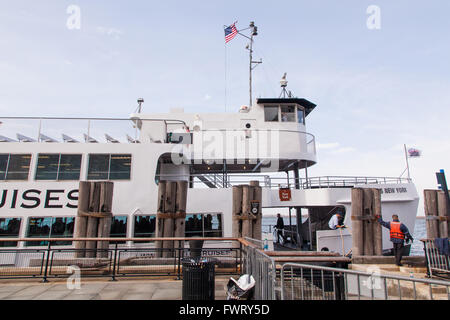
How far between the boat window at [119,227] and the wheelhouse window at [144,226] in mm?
429

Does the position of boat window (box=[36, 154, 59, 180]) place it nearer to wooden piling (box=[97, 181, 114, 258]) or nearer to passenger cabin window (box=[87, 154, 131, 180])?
passenger cabin window (box=[87, 154, 131, 180])

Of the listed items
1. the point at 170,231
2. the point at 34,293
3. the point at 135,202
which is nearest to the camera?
the point at 34,293

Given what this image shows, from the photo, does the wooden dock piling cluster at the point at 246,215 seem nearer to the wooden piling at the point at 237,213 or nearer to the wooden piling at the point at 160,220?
the wooden piling at the point at 237,213

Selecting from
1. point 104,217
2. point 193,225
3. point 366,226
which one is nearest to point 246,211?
point 193,225

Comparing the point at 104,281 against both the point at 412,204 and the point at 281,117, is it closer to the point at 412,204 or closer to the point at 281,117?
the point at 281,117

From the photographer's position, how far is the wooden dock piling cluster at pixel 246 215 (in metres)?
9.15

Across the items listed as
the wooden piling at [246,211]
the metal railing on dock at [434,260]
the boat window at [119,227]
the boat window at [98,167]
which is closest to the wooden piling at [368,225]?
the metal railing on dock at [434,260]

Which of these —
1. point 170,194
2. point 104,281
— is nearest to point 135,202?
point 170,194

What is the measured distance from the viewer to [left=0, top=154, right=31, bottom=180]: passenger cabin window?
11.7 m

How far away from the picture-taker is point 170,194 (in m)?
9.42

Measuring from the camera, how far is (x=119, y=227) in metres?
11.4
